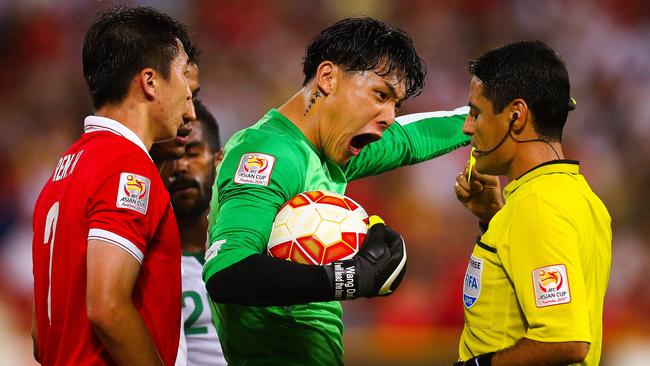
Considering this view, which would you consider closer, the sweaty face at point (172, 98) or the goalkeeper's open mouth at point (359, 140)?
the sweaty face at point (172, 98)

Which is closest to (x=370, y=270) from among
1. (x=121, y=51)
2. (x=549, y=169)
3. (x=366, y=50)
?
(x=549, y=169)

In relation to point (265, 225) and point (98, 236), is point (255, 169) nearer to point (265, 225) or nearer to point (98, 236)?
point (265, 225)

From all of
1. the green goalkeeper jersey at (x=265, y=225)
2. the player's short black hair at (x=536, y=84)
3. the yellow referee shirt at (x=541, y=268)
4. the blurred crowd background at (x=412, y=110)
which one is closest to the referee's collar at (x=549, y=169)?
the yellow referee shirt at (x=541, y=268)

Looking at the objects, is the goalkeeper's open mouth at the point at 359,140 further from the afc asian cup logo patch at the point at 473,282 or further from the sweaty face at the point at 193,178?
the sweaty face at the point at 193,178

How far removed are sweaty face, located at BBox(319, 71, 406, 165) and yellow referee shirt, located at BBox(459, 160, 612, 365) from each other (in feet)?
1.97

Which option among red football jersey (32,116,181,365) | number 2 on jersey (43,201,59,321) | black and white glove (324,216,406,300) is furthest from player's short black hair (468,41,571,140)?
number 2 on jersey (43,201,59,321)

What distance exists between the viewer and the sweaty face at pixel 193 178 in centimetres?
469

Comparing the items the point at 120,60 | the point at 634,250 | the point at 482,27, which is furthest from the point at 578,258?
the point at 482,27

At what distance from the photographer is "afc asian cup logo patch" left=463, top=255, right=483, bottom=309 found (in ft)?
9.00

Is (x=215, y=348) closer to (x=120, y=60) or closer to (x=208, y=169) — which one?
(x=208, y=169)

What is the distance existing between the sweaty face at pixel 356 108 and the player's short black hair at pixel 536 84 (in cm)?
42

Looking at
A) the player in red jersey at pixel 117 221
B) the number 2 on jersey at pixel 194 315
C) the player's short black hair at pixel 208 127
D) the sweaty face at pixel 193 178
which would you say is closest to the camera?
the player in red jersey at pixel 117 221

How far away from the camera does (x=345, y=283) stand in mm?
2473

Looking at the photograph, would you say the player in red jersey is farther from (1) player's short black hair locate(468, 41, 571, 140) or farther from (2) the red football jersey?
(1) player's short black hair locate(468, 41, 571, 140)
